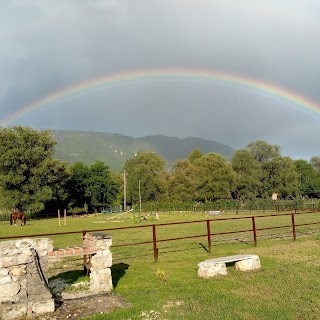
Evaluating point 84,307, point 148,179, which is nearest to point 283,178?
point 148,179

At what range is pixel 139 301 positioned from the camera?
6449 millimetres

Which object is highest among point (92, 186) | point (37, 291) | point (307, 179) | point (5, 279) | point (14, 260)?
point (92, 186)

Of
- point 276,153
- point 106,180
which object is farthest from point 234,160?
point 106,180

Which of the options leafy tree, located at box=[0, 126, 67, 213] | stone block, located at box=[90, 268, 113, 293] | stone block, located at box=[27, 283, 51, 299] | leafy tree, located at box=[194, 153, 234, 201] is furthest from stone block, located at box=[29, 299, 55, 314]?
leafy tree, located at box=[194, 153, 234, 201]

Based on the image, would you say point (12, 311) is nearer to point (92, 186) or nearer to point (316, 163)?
point (92, 186)

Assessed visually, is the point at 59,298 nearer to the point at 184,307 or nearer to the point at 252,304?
the point at 184,307

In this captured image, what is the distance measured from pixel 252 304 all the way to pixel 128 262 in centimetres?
543

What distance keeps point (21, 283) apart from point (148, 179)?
6328 cm

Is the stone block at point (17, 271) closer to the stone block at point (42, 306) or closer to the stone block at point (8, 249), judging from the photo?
the stone block at point (8, 249)

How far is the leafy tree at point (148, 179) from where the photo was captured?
68.4 m

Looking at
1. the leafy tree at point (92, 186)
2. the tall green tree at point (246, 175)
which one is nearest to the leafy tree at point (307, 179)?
the tall green tree at point (246, 175)

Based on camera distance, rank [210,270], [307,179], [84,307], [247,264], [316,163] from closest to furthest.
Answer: [84,307] → [210,270] → [247,264] → [307,179] → [316,163]

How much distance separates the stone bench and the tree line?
150 ft

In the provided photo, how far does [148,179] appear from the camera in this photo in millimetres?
69188
